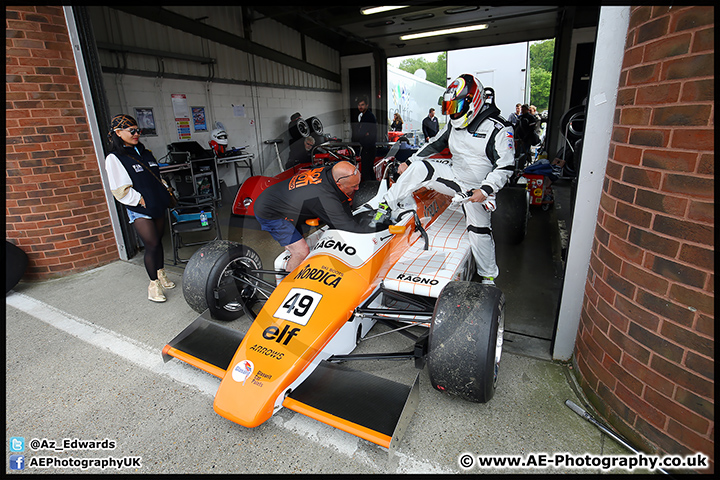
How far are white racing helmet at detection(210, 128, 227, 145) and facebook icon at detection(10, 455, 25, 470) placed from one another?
7.47 m

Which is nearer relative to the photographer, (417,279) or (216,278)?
(417,279)

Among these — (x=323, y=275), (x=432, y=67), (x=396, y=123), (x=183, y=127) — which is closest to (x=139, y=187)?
(x=323, y=275)

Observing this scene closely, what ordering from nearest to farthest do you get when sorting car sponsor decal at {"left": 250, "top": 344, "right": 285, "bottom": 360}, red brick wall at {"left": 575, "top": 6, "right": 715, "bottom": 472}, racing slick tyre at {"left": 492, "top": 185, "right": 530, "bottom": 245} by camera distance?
red brick wall at {"left": 575, "top": 6, "right": 715, "bottom": 472}
car sponsor decal at {"left": 250, "top": 344, "right": 285, "bottom": 360}
racing slick tyre at {"left": 492, "top": 185, "right": 530, "bottom": 245}

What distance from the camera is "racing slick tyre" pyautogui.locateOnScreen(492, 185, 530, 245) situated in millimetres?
4738

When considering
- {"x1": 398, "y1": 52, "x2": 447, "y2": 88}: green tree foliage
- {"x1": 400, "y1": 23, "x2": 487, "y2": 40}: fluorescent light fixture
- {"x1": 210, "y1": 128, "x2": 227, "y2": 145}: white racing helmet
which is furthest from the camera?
{"x1": 398, "y1": 52, "x2": 447, "y2": 88}: green tree foliage

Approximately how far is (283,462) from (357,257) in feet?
4.18

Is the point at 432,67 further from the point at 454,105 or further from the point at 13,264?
the point at 13,264

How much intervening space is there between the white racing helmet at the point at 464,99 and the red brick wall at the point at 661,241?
4.83 feet

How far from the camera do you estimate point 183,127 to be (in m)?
8.54

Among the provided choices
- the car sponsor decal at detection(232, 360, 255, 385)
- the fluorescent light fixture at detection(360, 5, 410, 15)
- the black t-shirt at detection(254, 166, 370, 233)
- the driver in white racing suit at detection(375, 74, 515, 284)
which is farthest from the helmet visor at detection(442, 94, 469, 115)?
the fluorescent light fixture at detection(360, 5, 410, 15)

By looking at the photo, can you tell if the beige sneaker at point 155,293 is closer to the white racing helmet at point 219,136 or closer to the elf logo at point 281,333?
the elf logo at point 281,333

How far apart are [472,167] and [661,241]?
2.04m

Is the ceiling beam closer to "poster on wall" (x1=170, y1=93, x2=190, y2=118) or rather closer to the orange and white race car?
"poster on wall" (x1=170, y1=93, x2=190, y2=118)

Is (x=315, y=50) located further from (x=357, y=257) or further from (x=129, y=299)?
(x=357, y=257)
